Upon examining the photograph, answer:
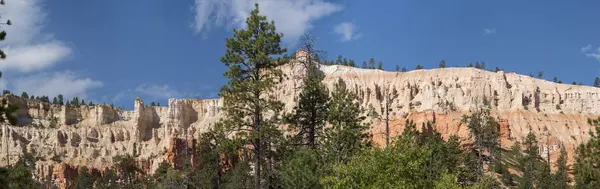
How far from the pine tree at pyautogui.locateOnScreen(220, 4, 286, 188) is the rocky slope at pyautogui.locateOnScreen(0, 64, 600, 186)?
241ft

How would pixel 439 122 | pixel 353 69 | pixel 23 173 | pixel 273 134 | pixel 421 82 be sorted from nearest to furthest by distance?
pixel 273 134 < pixel 23 173 < pixel 439 122 < pixel 421 82 < pixel 353 69

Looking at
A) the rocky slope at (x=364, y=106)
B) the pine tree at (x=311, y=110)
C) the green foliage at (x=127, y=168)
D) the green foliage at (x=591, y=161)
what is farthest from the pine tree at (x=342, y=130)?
the rocky slope at (x=364, y=106)

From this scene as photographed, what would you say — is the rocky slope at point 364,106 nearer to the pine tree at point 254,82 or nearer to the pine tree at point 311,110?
the pine tree at point 311,110

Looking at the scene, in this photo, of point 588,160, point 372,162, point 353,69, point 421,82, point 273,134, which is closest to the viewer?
point 372,162

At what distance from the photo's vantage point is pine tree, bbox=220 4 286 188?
1135 inches

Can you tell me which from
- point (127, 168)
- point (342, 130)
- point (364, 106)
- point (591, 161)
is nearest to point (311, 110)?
point (342, 130)

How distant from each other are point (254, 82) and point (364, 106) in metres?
93.4

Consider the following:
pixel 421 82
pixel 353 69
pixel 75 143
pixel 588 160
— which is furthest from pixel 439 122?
pixel 588 160

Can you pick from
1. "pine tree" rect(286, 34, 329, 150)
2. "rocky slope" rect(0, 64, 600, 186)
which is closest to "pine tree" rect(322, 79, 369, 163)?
"pine tree" rect(286, 34, 329, 150)

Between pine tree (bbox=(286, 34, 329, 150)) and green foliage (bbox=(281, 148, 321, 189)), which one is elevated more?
pine tree (bbox=(286, 34, 329, 150))

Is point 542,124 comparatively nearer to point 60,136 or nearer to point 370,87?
point 370,87

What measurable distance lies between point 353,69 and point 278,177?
A: 9872 centimetres

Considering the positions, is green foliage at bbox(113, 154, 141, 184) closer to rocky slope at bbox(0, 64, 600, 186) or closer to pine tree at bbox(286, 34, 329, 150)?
rocky slope at bbox(0, 64, 600, 186)

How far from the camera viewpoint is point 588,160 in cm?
2744
